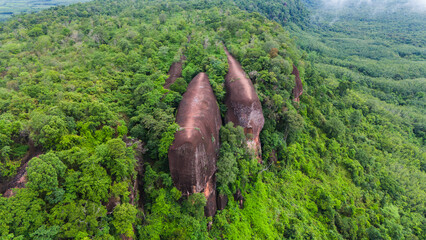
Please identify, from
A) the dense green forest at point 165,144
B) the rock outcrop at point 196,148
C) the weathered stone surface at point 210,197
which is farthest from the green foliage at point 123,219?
the weathered stone surface at point 210,197

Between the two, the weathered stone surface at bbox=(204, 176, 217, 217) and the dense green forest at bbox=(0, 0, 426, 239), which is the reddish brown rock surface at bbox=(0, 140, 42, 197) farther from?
the weathered stone surface at bbox=(204, 176, 217, 217)

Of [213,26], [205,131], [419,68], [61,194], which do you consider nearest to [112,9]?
[213,26]

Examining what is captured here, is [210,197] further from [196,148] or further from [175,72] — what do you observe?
[175,72]

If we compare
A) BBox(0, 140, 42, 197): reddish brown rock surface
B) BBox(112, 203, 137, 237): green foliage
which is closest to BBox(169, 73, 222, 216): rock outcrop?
BBox(112, 203, 137, 237): green foliage

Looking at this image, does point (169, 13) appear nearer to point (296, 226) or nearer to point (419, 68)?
point (296, 226)

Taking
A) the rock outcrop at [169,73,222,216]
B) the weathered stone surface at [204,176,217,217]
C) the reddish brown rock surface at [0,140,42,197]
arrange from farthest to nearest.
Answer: the weathered stone surface at [204,176,217,217]
the rock outcrop at [169,73,222,216]
the reddish brown rock surface at [0,140,42,197]

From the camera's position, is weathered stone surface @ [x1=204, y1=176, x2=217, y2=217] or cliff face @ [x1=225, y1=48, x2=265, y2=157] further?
cliff face @ [x1=225, y1=48, x2=265, y2=157]

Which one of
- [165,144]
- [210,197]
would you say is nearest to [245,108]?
[210,197]
